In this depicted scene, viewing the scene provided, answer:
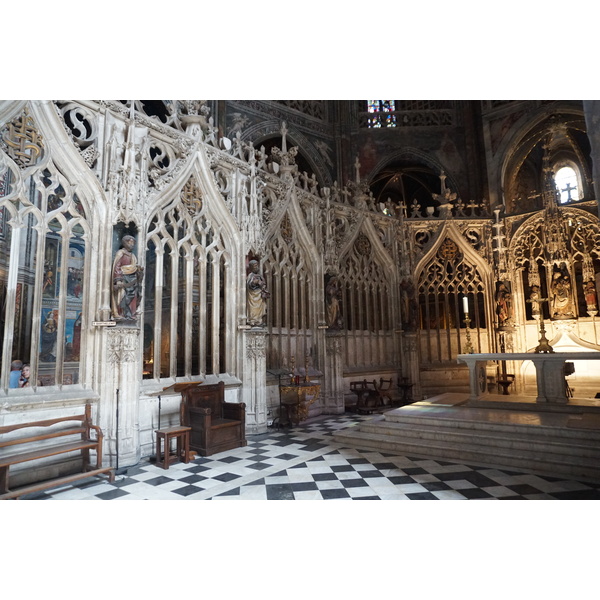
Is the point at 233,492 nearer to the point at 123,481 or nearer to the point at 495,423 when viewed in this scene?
the point at 123,481

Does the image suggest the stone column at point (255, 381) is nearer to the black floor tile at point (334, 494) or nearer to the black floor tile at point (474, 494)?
the black floor tile at point (334, 494)

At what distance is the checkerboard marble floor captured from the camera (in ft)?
16.6

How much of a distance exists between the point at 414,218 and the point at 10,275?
12.1 m

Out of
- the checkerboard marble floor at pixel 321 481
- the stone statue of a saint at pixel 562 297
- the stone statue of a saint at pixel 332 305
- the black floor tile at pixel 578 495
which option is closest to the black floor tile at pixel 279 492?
the checkerboard marble floor at pixel 321 481

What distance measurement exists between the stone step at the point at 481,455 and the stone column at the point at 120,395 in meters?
3.63

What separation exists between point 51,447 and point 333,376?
23.9 ft

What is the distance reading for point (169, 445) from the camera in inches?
257

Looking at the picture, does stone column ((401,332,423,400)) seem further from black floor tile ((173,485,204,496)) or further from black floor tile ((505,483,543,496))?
black floor tile ((173,485,204,496))

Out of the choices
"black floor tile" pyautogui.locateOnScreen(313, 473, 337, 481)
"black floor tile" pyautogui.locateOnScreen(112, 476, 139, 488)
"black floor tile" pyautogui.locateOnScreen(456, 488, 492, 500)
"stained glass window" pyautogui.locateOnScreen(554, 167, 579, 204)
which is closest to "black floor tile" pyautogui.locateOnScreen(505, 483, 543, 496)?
"black floor tile" pyautogui.locateOnScreen(456, 488, 492, 500)

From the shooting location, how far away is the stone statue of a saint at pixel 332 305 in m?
11.7

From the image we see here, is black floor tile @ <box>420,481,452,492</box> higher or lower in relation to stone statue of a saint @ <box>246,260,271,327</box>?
lower

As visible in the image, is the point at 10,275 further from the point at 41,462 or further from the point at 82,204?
the point at 41,462

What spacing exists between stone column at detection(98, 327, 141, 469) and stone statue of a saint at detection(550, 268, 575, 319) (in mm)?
13000

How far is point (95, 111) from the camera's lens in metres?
7.29
